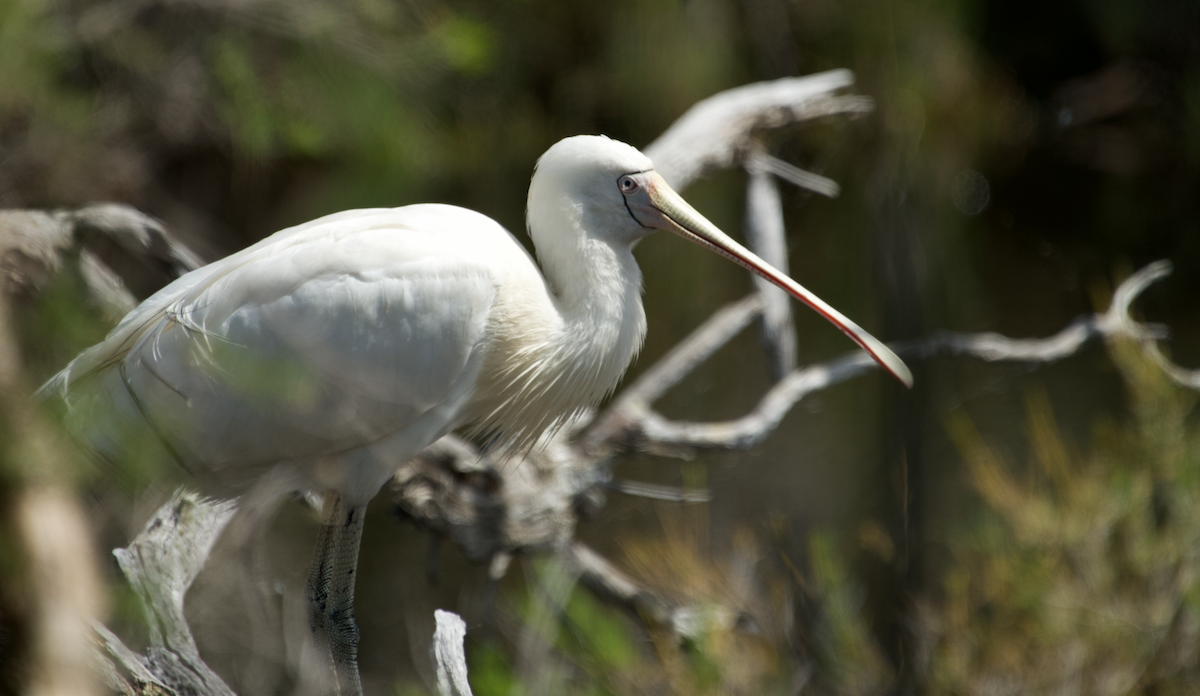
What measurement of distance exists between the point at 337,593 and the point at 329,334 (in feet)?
1.76

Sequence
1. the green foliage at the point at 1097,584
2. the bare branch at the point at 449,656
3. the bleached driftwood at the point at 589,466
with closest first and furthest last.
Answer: the bare branch at the point at 449,656 → the green foliage at the point at 1097,584 → the bleached driftwood at the point at 589,466

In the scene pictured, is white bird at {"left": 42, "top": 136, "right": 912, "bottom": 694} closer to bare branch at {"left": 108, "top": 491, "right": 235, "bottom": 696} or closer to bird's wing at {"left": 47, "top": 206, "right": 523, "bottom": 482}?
bird's wing at {"left": 47, "top": 206, "right": 523, "bottom": 482}

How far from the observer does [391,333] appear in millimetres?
1781

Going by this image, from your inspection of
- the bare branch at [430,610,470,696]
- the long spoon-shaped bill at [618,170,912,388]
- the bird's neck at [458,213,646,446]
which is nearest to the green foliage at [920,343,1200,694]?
the long spoon-shaped bill at [618,170,912,388]

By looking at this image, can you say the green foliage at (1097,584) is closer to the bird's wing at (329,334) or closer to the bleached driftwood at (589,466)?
the bleached driftwood at (589,466)

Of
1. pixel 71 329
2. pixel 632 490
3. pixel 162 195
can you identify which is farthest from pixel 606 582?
pixel 162 195

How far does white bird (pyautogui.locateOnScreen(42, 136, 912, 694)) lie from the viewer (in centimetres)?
168

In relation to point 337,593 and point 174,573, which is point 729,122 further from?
point 174,573

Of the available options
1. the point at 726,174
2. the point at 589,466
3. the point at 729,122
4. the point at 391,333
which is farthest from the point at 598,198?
the point at 726,174

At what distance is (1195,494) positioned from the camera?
6.65 ft

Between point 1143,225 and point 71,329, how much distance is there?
7192 millimetres

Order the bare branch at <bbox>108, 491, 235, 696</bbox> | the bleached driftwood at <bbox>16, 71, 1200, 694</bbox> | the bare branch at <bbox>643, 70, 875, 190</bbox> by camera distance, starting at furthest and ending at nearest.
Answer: the bare branch at <bbox>643, 70, 875, 190</bbox> < the bleached driftwood at <bbox>16, 71, 1200, 694</bbox> < the bare branch at <bbox>108, 491, 235, 696</bbox>

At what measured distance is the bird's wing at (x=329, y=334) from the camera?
167 centimetres

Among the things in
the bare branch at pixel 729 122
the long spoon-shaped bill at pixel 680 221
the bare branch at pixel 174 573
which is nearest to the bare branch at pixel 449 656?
the bare branch at pixel 174 573
